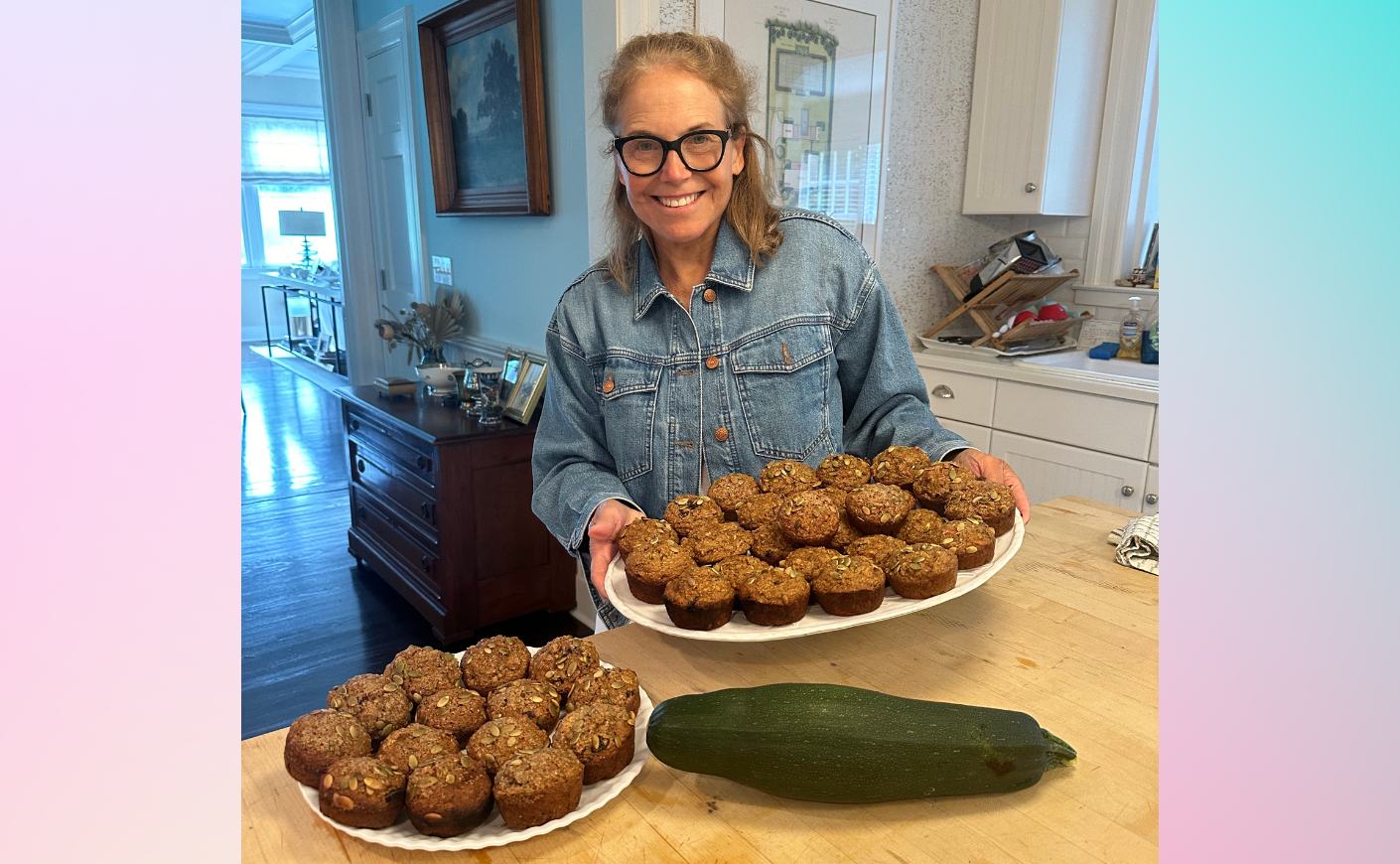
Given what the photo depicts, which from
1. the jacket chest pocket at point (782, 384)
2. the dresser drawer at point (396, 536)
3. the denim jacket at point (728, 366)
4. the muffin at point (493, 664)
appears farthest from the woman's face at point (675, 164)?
the dresser drawer at point (396, 536)

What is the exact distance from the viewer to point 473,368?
3252mm

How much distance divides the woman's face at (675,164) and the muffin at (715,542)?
1.75 ft

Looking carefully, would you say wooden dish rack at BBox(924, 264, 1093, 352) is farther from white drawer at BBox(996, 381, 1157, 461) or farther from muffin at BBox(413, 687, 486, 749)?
muffin at BBox(413, 687, 486, 749)

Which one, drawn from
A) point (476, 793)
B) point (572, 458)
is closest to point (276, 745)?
point (476, 793)

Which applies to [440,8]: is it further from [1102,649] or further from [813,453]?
[1102,649]

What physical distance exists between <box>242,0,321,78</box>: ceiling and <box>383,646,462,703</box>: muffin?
22.8 ft

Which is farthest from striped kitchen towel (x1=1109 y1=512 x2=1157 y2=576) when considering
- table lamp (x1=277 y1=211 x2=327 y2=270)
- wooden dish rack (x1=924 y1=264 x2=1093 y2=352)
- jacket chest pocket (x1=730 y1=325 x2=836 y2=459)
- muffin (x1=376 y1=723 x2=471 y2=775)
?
table lamp (x1=277 y1=211 x2=327 y2=270)

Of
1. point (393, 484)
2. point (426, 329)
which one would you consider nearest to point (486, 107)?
point (426, 329)

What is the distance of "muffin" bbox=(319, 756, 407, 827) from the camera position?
755 mm

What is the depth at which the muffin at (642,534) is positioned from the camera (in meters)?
1.13

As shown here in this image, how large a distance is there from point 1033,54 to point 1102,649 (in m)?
2.85

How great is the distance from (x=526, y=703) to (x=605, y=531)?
1.25 feet

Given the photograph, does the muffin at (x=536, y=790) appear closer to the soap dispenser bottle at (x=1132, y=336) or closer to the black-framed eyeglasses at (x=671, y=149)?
the black-framed eyeglasses at (x=671, y=149)

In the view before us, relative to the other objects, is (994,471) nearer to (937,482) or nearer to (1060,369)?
(937,482)
